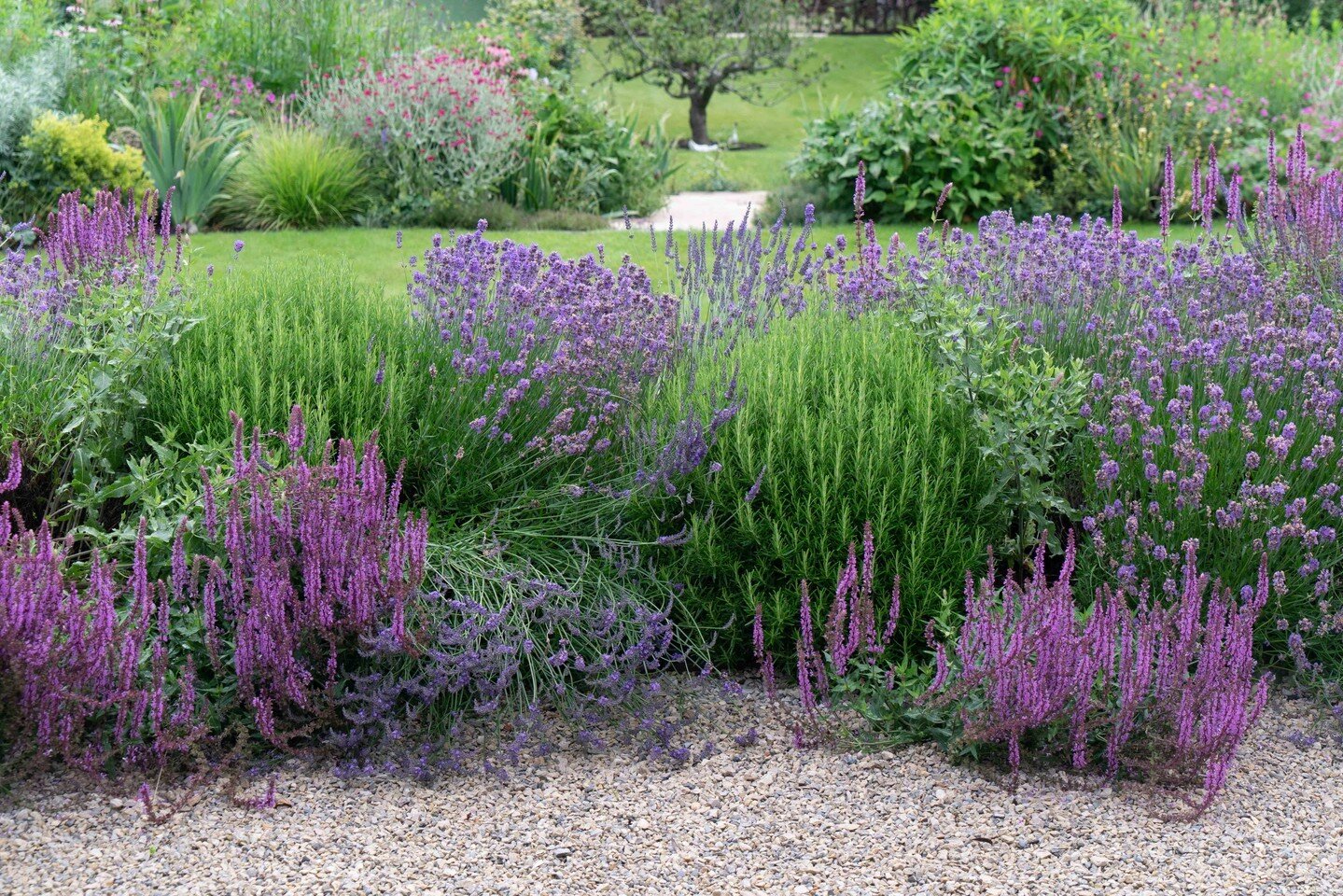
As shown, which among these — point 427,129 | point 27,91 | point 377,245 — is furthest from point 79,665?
point 27,91

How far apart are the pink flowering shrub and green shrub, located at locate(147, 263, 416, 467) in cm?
581

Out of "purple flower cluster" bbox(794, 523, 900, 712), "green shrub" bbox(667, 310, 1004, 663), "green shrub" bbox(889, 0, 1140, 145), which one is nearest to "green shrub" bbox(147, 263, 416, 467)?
"green shrub" bbox(667, 310, 1004, 663)

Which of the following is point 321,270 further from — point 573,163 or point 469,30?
point 469,30

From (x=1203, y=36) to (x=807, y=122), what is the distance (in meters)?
4.18

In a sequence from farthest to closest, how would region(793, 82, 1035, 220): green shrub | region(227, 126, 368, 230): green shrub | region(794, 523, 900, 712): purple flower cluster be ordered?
region(793, 82, 1035, 220): green shrub → region(227, 126, 368, 230): green shrub → region(794, 523, 900, 712): purple flower cluster

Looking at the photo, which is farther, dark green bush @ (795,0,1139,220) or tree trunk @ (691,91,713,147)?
tree trunk @ (691,91,713,147)

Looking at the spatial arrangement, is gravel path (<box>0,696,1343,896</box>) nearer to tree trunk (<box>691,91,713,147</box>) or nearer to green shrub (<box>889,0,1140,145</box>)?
green shrub (<box>889,0,1140,145</box>)

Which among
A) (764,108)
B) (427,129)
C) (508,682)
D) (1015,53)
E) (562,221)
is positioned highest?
(1015,53)

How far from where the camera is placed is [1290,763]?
3332 millimetres

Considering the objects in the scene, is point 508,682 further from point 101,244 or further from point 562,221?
point 562,221

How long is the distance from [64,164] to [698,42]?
359 inches

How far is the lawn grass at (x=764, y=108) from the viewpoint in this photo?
13.5 metres

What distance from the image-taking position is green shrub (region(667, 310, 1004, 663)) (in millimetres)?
3703

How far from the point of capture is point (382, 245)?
9047mm
